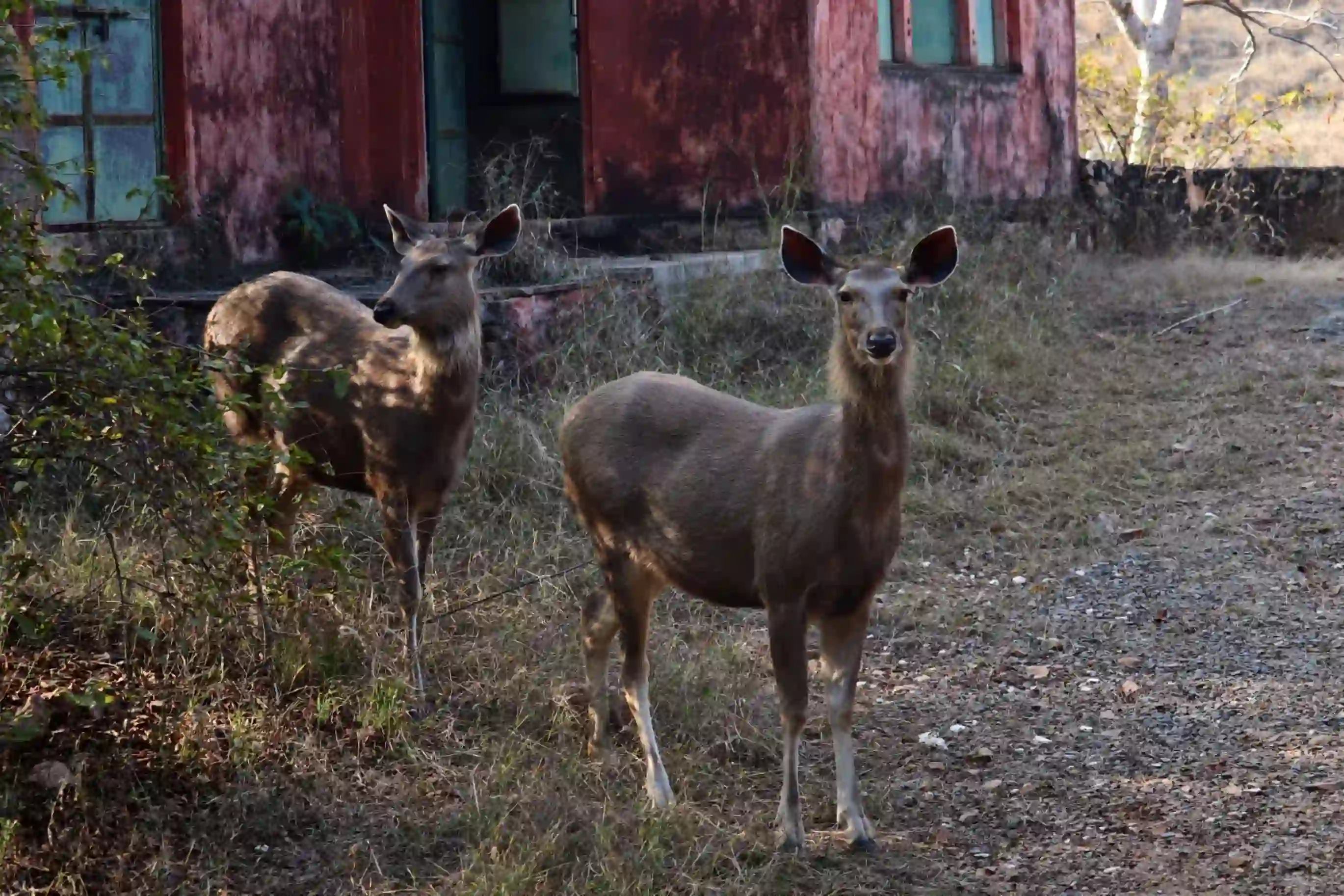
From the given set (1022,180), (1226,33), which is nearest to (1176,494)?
(1022,180)

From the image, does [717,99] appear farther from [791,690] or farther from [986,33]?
[791,690]

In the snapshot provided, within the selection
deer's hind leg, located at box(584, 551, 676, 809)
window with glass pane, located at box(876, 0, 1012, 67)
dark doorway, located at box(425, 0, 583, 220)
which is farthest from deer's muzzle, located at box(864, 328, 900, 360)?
window with glass pane, located at box(876, 0, 1012, 67)

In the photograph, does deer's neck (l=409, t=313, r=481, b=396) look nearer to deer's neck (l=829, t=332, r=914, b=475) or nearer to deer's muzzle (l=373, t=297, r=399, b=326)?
deer's muzzle (l=373, t=297, r=399, b=326)

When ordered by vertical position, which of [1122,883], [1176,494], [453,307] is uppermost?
[453,307]

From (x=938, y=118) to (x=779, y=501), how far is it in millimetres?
9187

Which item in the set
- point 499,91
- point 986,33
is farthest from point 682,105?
point 986,33

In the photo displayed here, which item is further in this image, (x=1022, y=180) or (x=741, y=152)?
(x=1022, y=180)

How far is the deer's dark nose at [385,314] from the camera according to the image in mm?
6039

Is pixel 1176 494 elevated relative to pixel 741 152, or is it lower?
lower

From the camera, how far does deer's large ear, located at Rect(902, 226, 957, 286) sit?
5.20m

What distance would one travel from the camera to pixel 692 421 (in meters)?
5.55

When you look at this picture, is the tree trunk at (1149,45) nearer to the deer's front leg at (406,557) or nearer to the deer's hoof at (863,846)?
the deer's front leg at (406,557)

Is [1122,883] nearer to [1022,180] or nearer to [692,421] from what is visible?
[692,421]

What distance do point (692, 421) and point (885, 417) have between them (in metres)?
0.77
